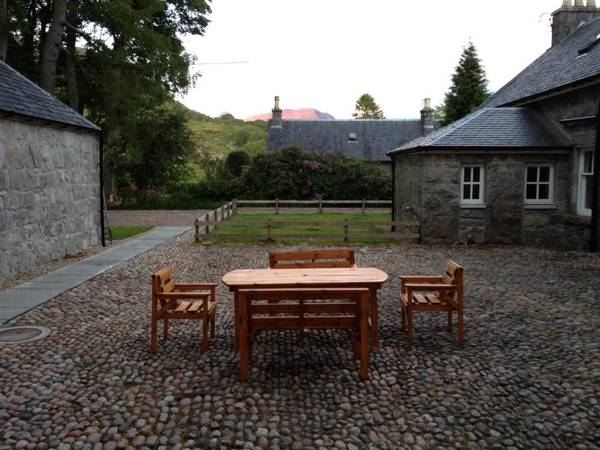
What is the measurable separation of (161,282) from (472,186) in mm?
11477

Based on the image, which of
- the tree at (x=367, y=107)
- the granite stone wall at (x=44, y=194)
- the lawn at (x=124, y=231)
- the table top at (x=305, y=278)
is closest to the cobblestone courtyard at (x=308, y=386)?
the table top at (x=305, y=278)

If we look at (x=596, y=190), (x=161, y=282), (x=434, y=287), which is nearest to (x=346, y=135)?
(x=596, y=190)

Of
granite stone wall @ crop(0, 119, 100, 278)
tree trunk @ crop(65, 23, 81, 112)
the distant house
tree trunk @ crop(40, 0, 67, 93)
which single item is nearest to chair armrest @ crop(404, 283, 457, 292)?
granite stone wall @ crop(0, 119, 100, 278)

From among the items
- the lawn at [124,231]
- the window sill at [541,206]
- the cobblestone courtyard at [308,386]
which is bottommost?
the cobblestone courtyard at [308,386]

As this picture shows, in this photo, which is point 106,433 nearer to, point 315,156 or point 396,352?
point 396,352

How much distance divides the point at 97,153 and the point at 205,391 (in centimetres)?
1240

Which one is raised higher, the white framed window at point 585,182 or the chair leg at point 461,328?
the white framed window at point 585,182

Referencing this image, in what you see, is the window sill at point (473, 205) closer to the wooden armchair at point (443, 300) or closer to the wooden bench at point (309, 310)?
the wooden armchair at point (443, 300)

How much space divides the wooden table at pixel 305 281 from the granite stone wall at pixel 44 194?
21.6 ft

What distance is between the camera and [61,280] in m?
10.3

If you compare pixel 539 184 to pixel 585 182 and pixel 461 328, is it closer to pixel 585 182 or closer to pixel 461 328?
pixel 585 182

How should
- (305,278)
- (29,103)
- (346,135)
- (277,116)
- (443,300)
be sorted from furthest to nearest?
(277,116) < (346,135) < (29,103) < (443,300) < (305,278)

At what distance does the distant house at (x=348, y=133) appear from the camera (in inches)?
1599

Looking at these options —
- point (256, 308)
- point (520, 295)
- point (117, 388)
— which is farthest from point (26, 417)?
point (520, 295)
